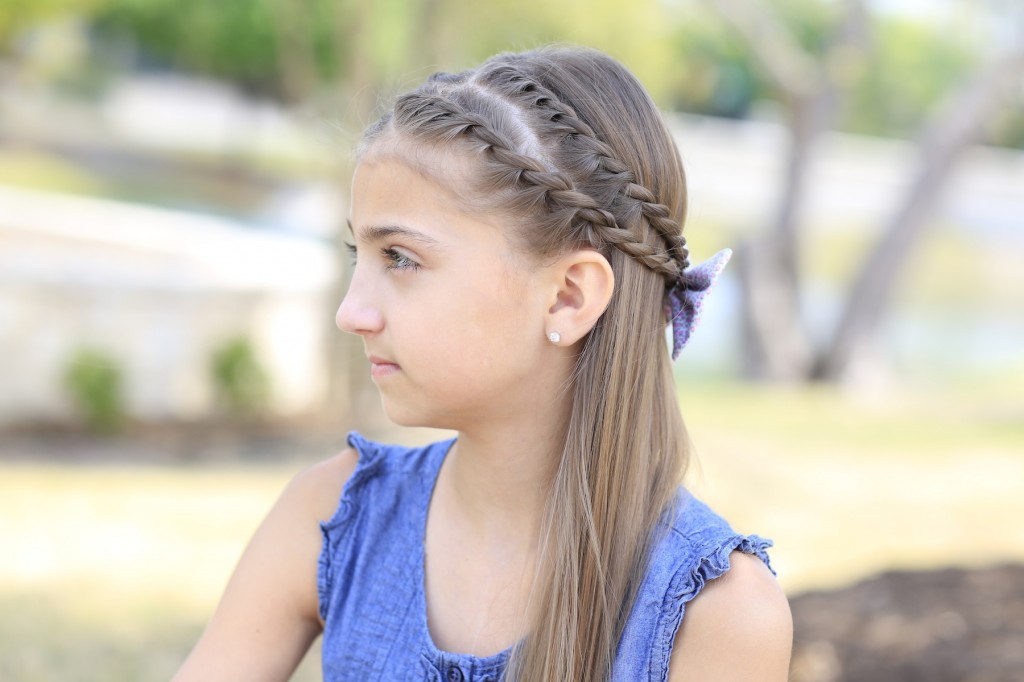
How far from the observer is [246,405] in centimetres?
773

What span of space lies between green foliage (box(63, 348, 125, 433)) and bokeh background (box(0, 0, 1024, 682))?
1 cm

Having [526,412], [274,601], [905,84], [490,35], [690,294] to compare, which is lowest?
[274,601]

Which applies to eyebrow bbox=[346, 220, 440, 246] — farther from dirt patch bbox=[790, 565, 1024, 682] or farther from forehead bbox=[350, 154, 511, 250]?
dirt patch bbox=[790, 565, 1024, 682]

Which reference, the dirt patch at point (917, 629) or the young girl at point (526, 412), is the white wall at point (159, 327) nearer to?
the dirt patch at point (917, 629)

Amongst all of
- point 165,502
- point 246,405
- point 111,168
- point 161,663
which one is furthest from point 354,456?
point 111,168

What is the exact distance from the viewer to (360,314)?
161cm

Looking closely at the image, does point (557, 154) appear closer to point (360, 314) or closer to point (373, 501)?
point (360, 314)

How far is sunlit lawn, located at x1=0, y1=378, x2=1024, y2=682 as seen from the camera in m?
4.17

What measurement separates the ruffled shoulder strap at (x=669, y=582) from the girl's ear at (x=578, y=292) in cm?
31

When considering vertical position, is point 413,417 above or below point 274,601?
above

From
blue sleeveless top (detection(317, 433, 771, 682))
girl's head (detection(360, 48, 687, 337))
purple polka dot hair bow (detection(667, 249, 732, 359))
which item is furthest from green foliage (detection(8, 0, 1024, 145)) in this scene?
blue sleeveless top (detection(317, 433, 771, 682))

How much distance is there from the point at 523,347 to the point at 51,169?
2720 centimetres

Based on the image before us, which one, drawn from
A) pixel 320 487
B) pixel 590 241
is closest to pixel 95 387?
pixel 320 487

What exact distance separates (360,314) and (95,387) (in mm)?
6207
